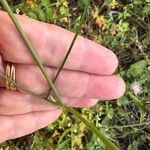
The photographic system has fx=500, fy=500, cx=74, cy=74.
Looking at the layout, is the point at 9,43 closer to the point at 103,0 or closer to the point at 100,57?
the point at 100,57

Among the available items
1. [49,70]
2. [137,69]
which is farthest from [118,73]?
[49,70]

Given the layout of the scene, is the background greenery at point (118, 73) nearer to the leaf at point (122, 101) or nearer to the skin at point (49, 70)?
the leaf at point (122, 101)

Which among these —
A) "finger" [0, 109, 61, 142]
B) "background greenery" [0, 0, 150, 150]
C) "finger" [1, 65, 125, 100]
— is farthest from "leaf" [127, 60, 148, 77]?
"finger" [1, 65, 125, 100]

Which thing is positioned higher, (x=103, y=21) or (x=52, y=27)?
(x=103, y=21)

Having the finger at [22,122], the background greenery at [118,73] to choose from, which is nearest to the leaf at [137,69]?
the background greenery at [118,73]

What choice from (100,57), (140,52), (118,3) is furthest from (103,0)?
(100,57)

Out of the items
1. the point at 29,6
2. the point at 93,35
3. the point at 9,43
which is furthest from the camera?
the point at 93,35
